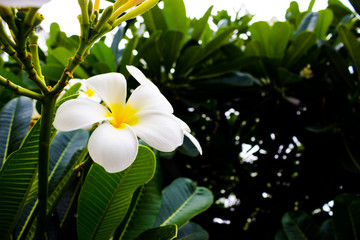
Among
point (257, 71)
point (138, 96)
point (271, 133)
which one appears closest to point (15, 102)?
point (138, 96)

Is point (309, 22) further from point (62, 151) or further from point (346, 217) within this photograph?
point (62, 151)

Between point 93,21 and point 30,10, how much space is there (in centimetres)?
9

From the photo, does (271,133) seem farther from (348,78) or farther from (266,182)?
(348,78)

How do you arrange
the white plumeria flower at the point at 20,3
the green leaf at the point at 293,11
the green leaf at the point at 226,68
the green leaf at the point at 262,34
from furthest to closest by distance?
the green leaf at the point at 293,11, the green leaf at the point at 262,34, the green leaf at the point at 226,68, the white plumeria flower at the point at 20,3

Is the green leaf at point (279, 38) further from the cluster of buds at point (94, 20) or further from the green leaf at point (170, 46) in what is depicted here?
the cluster of buds at point (94, 20)

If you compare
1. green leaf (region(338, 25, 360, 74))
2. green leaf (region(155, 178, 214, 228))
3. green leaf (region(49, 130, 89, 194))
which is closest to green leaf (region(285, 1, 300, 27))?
green leaf (region(338, 25, 360, 74))

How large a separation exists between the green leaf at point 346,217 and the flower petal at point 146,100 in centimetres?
83

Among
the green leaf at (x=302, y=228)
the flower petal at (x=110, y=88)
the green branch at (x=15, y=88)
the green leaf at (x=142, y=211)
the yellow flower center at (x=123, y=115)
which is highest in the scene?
the green branch at (x=15, y=88)

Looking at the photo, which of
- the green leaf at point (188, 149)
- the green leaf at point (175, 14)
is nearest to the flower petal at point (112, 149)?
the green leaf at point (188, 149)

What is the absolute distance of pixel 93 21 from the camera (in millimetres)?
445

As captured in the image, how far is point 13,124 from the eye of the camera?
0.90 m

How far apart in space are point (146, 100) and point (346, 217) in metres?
0.87

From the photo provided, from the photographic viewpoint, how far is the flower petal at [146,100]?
0.50 meters

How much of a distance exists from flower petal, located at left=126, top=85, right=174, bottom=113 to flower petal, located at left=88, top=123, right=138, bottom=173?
97 mm
